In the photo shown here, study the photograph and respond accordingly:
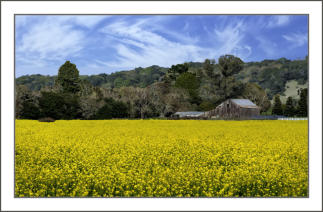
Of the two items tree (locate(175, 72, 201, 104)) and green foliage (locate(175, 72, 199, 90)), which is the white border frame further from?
tree (locate(175, 72, 201, 104))

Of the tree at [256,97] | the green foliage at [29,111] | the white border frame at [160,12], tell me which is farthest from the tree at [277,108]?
the white border frame at [160,12]

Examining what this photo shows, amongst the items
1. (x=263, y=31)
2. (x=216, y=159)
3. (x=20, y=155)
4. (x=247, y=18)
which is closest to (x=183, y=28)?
(x=247, y=18)

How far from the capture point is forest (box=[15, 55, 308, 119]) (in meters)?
14.8

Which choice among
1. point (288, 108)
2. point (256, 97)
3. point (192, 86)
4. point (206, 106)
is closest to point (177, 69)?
point (288, 108)

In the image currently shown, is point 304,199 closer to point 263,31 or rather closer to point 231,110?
point 263,31

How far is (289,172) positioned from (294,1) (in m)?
3.49

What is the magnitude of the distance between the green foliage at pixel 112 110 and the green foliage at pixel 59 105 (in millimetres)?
2231

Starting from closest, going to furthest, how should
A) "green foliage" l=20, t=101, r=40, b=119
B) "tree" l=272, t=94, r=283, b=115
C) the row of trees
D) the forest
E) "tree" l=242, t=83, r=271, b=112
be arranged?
the forest → the row of trees → "green foliage" l=20, t=101, r=40, b=119 → "tree" l=272, t=94, r=283, b=115 → "tree" l=242, t=83, r=271, b=112

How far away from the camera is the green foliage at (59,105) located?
21859 mm

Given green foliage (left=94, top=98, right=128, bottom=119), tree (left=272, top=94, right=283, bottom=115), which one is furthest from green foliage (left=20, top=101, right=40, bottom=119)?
tree (left=272, top=94, right=283, bottom=115)

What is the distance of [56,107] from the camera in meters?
23.5

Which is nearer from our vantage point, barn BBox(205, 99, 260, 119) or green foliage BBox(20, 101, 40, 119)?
green foliage BBox(20, 101, 40, 119)

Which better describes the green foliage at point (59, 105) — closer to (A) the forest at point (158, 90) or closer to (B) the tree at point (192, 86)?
(A) the forest at point (158, 90)

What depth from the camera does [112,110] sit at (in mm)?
28469
